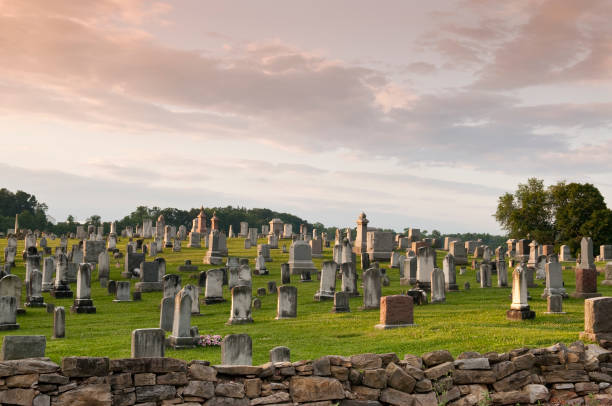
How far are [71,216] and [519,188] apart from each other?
69742 millimetres

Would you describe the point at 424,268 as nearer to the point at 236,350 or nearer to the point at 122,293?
the point at 122,293

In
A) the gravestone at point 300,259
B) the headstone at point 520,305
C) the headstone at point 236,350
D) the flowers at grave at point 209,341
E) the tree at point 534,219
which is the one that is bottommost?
the flowers at grave at point 209,341

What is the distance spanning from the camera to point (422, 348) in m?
15.3

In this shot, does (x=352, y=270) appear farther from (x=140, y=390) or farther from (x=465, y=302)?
(x=140, y=390)

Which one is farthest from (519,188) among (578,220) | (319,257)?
(319,257)

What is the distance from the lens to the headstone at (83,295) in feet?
82.4

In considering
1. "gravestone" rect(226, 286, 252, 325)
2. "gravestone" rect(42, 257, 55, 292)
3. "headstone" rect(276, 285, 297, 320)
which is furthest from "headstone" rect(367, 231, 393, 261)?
"gravestone" rect(226, 286, 252, 325)

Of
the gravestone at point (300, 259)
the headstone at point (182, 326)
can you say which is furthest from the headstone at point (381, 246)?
the headstone at point (182, 326)

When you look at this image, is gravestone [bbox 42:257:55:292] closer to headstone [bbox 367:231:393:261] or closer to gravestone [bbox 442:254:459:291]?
gravestone [bbox 442:254:459:291]

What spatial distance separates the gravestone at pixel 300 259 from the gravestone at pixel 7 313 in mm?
18624

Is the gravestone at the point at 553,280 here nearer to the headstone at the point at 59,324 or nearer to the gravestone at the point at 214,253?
the headstone at the point at 59,324

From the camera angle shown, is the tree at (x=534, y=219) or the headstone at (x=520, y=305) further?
the tree at (x=534, y=219)

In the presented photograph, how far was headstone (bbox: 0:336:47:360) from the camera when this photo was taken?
11359mm

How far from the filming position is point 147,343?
1305 cm
